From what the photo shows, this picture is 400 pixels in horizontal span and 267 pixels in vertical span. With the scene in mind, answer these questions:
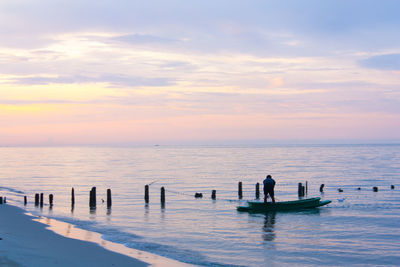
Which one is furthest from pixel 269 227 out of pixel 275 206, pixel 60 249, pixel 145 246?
pixel 60 249

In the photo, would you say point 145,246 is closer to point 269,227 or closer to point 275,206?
point 269,227

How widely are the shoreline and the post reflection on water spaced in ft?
24.9

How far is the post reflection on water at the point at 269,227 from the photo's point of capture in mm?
22953

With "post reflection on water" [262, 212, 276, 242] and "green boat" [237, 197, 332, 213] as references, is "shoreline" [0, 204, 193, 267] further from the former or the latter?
"green boat" [237, 197, 332, 213]

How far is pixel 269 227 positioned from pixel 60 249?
1365cm

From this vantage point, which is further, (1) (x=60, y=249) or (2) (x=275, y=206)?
(2) (x=275, y=206)

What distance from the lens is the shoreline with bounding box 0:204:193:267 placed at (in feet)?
48.6

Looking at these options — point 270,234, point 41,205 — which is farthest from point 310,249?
point 41,205

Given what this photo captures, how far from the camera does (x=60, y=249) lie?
17.2 m

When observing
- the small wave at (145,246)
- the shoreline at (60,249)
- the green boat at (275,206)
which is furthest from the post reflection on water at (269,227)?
the shoreline at (60,249)

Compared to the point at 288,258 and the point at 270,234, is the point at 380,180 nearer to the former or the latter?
the point at 270,234

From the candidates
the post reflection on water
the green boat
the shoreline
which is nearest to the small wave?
the shoreline

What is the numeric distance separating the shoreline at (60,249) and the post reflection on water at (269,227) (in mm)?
7603

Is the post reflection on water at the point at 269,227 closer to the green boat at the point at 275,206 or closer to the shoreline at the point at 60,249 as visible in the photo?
the green boat at the point at 275,206
